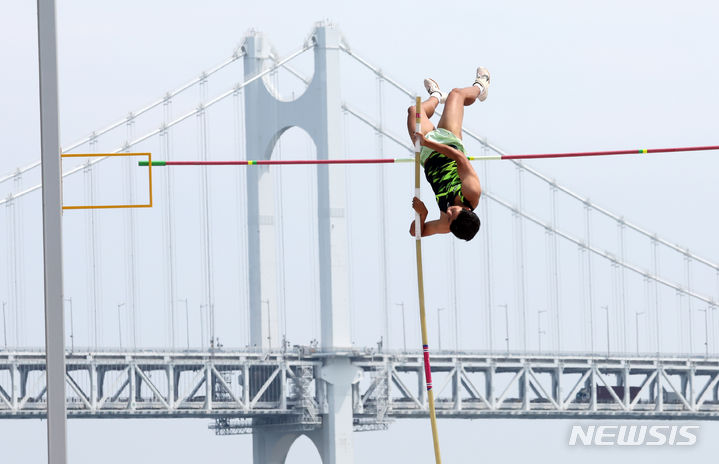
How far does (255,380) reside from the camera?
134ft

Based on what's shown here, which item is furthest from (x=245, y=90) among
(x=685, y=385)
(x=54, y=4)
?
(x=54, y=4)

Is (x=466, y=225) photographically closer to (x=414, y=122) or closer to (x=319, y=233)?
(x=414, y=122)

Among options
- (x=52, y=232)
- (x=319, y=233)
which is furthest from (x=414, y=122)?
(x=319, y=233)

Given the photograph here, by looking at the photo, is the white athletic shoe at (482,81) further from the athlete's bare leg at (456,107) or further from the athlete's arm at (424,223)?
the athlete's arm at (424,223)

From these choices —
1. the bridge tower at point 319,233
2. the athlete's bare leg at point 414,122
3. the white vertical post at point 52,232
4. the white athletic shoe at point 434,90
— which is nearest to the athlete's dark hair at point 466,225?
the athlete's bare leg at point 414,122

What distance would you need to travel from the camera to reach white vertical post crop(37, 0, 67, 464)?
9555 millimetres

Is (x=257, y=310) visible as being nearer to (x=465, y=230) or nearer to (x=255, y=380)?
(x=255, y=380)

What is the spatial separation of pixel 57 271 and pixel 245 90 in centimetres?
3212

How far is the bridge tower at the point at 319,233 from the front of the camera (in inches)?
1491

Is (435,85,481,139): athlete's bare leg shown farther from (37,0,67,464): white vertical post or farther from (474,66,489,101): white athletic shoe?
(37,0,67,464): white vertical post

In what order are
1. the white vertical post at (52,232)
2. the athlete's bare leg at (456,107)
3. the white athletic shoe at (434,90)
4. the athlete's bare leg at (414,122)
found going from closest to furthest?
the white vertical post at (52,232) → the athlete's bare leg at (414,122) → the athlete's bare leg at (456,107) → the white athletic shoe at (434,90)

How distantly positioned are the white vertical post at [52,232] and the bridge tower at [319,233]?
2754 cm

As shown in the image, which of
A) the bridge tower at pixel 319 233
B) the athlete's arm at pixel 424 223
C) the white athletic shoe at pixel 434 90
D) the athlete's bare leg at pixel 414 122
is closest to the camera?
the athlete's arm at pixel 424 223

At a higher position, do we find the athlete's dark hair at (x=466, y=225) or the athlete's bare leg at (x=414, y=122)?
the athlete's bare leg at (x=414, y=122)
